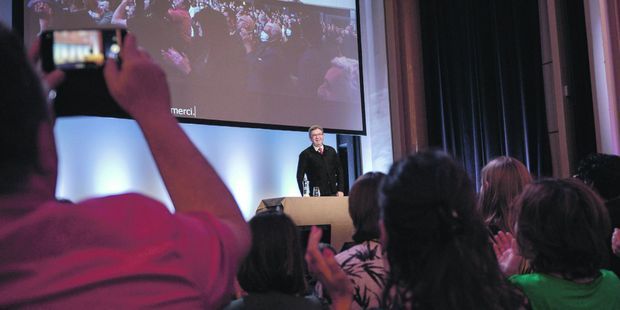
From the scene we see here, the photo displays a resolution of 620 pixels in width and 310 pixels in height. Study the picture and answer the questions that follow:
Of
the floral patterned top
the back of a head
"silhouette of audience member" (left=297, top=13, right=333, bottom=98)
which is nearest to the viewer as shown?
the floral patterned top

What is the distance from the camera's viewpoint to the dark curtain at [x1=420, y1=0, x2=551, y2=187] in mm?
5770

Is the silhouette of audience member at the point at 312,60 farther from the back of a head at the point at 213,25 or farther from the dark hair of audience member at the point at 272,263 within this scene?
the dark hair of audience member at the point at 272,263

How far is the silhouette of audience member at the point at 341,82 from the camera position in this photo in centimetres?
645

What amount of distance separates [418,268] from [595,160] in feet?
5.59

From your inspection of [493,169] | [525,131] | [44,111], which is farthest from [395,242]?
[525,131]

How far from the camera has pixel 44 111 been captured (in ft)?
1.76

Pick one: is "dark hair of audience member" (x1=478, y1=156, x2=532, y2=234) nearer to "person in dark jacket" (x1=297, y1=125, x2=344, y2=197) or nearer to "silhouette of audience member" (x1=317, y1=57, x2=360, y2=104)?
"person in dark jacket" (x1=297, y1=125, x2=344, y2=197)

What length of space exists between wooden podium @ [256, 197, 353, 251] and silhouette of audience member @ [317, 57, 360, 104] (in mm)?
1927

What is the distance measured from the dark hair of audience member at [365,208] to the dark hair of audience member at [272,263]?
26cm

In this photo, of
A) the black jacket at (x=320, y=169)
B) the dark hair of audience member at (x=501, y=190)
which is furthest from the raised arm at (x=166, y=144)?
the black jacket at (x=320, y=169)

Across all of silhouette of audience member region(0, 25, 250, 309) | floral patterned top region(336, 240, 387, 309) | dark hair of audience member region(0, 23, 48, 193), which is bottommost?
floral patterned top region(336, 240, 387, 309)

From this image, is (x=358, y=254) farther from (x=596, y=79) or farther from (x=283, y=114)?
(x=283, y=114)

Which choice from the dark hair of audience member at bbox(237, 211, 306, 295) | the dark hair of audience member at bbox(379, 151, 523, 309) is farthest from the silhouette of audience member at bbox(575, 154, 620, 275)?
the dark hair of audience member at bbox(379, 151, 523, 309)

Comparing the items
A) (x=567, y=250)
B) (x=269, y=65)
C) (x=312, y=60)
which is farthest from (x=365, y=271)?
(x=312, y=60)
